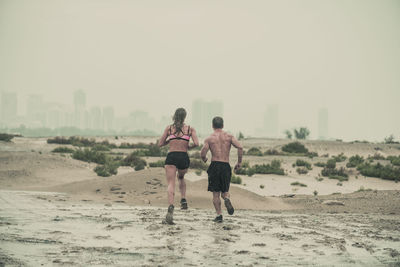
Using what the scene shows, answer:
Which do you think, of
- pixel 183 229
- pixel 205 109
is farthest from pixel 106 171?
pixel 205 109

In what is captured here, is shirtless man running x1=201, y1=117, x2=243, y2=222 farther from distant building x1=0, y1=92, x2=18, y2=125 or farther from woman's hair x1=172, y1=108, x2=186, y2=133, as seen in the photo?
distant building x1=0, y1=92, x2=18, y2=125

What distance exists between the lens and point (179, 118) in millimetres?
10523

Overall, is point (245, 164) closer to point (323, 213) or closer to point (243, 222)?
point (323, 213)

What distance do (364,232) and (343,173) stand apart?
59.0ft

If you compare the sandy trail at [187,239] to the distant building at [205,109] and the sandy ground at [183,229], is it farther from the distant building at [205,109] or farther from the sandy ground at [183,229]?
the distant building at [205,109]

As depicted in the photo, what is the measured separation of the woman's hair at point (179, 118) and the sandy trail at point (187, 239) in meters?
1.88

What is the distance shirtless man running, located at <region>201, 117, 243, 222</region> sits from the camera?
10.3m

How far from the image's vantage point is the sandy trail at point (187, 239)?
22.6 feet

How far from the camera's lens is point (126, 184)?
17203mm

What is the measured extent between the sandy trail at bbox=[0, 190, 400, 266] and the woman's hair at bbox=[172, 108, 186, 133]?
1.88 m

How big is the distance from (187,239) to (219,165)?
2488 millimetres

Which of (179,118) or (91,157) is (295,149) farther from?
(179,118)

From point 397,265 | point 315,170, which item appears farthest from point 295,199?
point 315,170

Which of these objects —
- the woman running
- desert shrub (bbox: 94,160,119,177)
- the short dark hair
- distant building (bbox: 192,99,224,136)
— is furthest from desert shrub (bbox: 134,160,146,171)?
distant building (bbox: 192,99,224,136)
